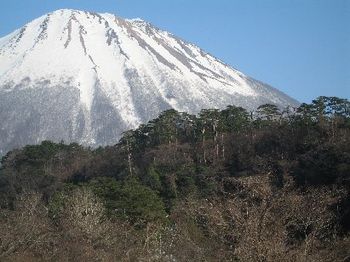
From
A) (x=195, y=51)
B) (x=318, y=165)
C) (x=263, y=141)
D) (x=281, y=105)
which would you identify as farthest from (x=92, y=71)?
Answer: (x=318, y=165)

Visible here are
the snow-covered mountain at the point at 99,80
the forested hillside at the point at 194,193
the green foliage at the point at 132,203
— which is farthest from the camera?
the snow-covered mountain at the point at 99,80

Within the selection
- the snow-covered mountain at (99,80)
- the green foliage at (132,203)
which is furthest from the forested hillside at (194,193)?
the snow-covered mountain at (99,80)

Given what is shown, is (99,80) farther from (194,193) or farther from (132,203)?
(132,203)

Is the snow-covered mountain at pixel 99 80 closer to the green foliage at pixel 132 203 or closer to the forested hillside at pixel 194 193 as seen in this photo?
the forested hillside at pixel 194 193

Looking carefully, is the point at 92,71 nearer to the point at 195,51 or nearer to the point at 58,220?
the point at 195,51

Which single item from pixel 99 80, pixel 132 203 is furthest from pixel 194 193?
pixel 99 80

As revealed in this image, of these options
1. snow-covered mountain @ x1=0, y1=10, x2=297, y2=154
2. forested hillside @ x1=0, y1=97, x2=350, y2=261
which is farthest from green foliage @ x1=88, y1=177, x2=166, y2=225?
snow-covered mountain @ x1=0, y1=10, x2=297, y2=154

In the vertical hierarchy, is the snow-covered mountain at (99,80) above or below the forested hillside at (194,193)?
above
